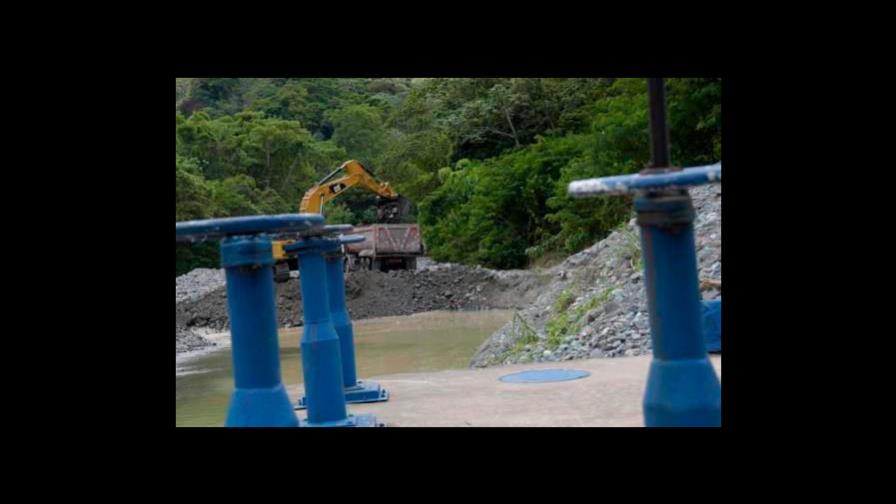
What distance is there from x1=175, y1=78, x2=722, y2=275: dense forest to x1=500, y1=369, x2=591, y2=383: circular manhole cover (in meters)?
11.8

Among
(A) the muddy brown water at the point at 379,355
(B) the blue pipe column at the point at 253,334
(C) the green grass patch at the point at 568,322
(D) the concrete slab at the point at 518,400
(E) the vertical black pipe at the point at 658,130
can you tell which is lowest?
(A) the muddy brown water at the point at 379,355

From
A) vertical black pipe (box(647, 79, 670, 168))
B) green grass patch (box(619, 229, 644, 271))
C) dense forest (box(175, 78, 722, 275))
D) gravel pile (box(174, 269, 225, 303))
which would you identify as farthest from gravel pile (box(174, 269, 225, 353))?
vertical black pipe (box(647, 79, 670, 168))

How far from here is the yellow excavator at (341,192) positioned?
2194 centimetres

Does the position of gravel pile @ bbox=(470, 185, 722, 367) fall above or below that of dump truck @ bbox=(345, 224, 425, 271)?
below

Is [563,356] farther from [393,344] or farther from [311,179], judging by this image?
[311,179]

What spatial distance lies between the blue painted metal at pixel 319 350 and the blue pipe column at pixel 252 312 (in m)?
1.71

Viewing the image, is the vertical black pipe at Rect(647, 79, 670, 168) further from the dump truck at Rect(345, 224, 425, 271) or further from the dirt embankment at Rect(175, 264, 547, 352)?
the dump truck at Rect(345, 224, 425, 271)

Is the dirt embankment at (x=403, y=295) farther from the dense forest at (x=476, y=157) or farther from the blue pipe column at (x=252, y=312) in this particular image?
the blue pipe column at (x=252, y=312)

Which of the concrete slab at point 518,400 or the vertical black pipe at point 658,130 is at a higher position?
the vertical black pipe at point 658,130

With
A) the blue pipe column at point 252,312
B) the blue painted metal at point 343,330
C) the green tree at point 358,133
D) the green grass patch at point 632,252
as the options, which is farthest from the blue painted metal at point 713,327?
the green tree at point 358,133

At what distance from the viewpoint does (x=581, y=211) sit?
912 inches

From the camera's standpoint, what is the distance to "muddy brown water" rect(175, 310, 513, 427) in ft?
34.2

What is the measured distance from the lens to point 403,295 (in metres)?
23.8

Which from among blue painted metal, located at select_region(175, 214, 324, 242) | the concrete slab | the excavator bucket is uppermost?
the excavator bucket
